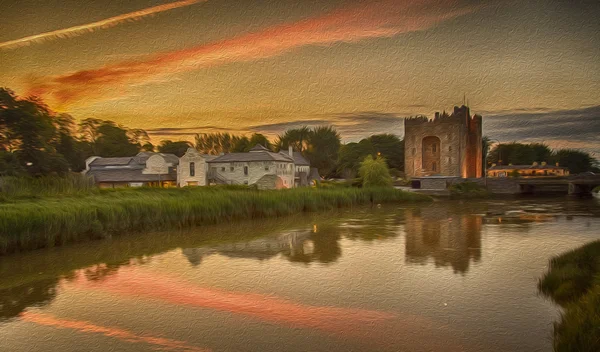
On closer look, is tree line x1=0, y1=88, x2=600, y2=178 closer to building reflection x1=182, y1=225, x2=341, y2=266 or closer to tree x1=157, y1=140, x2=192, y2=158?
tree x1=157, y1=140, x2=192, y2=158

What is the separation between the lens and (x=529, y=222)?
12.3m

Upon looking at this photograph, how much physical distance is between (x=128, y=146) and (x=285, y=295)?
25.3 meters

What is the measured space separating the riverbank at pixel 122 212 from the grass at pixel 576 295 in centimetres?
884

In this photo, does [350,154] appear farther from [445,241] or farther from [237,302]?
[237,302]

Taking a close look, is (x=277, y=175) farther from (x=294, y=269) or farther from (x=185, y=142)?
(x=294, y=269)

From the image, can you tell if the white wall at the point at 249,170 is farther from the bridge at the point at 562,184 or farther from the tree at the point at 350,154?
the bridge at the point at 562,184

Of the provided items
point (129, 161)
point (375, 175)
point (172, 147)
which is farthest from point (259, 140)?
point (375, 175)

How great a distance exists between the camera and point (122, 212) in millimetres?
10883

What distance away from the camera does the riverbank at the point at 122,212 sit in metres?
8.54

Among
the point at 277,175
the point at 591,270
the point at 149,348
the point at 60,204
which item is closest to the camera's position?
the point at 149,348

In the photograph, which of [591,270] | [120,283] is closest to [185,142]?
[120,283]

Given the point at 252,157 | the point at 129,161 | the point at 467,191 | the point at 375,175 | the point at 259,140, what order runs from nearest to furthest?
the point at 375,175 < the point at 129,161 < the point at 252,157 < the point at 467,191 < the point at 259,140

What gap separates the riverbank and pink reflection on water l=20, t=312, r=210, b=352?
14.3 ft

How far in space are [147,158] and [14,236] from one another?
1854cm
